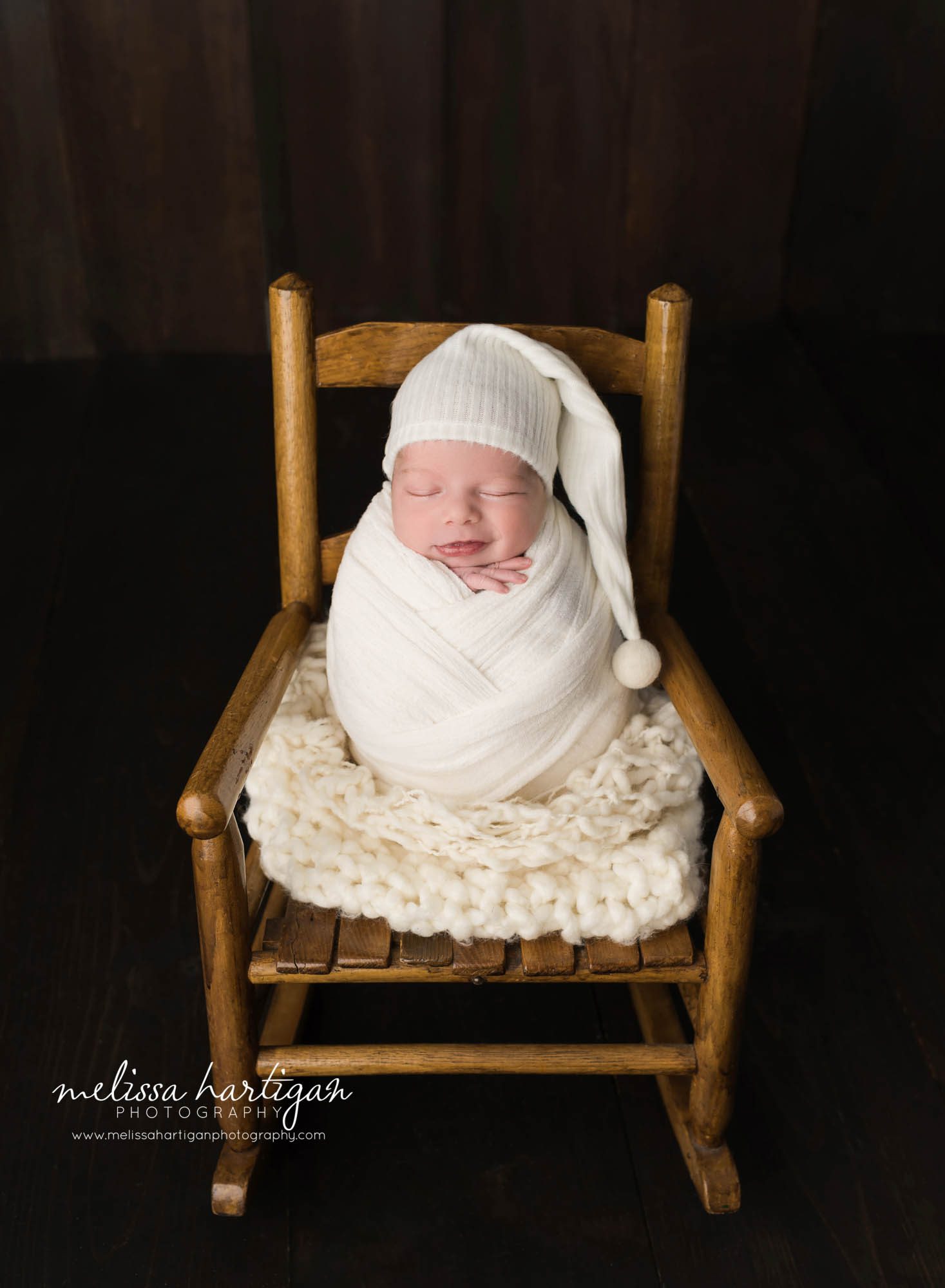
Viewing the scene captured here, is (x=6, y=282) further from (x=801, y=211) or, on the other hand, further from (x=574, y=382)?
(x=574, y=382)

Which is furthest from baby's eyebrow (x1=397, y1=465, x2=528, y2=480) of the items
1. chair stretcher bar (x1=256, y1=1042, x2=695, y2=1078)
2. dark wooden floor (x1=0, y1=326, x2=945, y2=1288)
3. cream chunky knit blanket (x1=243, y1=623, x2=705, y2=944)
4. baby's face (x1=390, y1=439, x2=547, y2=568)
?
dark wooden floor (x1=0, y1=326, x2=945, y2=1288)

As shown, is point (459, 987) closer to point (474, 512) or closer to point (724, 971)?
point (724, 971)

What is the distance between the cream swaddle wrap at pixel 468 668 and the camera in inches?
48.2

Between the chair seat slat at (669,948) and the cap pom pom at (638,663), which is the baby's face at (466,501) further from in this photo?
the chair seat slat at (669,948)

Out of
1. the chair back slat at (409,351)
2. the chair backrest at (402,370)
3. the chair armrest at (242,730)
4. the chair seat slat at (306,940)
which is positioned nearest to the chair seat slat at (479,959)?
the chair seat slat at (306,940)

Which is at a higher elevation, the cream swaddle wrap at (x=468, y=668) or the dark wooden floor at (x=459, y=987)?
the cream swaddle wrap at (x=468, y=668)

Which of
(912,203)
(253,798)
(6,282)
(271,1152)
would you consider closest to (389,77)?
(6,282)

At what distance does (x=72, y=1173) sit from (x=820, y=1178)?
2.53ft

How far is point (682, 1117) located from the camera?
1352 millimetres

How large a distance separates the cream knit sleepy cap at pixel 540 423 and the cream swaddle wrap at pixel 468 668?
1.4 inches

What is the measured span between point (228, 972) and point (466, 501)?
48cm

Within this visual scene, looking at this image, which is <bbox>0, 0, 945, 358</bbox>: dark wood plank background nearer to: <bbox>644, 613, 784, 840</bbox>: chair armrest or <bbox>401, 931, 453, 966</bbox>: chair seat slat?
<bbox>644, 613, 784, 840</bbox>: chair armrest

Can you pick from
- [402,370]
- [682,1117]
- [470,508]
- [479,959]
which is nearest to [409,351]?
[402,370]

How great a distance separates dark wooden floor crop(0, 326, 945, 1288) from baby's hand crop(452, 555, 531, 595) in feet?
1.83
